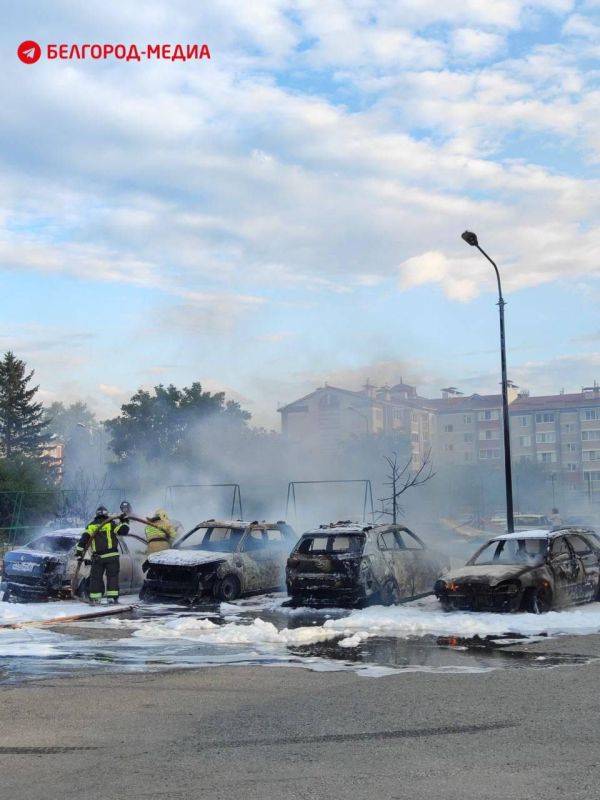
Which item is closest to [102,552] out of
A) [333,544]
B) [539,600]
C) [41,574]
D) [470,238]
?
[41,574]

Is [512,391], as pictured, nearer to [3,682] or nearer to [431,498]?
[431,498]

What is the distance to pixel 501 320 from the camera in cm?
1966

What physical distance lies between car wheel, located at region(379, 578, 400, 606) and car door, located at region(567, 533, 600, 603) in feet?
9.09

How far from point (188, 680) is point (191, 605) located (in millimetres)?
6465

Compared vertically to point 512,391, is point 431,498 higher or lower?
lower

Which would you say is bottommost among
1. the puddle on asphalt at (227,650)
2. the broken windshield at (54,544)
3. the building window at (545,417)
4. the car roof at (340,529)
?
the puddle on asphalt at (227,650)

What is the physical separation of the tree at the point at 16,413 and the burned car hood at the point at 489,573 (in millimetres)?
57036

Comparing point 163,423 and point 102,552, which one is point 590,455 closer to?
point 163,423

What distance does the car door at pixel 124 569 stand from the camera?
664 inches

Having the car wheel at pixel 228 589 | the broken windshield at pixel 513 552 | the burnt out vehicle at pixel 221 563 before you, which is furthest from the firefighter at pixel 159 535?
the broken windshield at pixel 513 552

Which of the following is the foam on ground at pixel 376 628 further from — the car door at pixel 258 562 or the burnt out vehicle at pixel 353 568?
the car door at pixel 258 562

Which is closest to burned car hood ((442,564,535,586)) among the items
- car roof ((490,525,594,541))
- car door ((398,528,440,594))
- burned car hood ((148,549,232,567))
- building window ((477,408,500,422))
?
car roof ((490,525,594,541))

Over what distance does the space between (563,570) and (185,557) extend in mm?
6189

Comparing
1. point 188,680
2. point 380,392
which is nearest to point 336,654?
point 188,680
